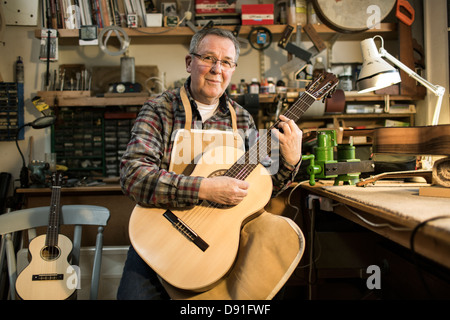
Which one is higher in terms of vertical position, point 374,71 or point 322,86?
point 374,71

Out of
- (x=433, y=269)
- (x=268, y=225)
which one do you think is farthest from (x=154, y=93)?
(x=433, y=269)

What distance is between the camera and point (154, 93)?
260cm

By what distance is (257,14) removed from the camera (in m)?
2.50

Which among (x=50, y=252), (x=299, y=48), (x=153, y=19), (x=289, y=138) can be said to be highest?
(x=153, y=19)

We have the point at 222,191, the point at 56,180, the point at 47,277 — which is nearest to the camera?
the point at 222,191

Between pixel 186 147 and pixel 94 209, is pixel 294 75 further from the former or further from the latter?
pixel 94 209

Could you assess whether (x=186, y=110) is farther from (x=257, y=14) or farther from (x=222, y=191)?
(x=257, y=14)

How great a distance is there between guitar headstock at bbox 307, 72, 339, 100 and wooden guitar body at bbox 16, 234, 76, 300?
1.46 metres

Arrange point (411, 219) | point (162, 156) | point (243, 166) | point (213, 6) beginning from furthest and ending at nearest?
point (213, 6)
point (162, 156)
point (243, 166)
point (411, 219)

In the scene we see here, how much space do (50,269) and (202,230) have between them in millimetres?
987

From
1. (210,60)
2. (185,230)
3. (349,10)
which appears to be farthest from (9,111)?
(349,10)

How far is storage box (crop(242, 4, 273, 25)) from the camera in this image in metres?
2.49

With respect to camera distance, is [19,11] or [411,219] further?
[19,11]

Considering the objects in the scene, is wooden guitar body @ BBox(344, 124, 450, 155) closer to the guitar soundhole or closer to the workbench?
the workbench
